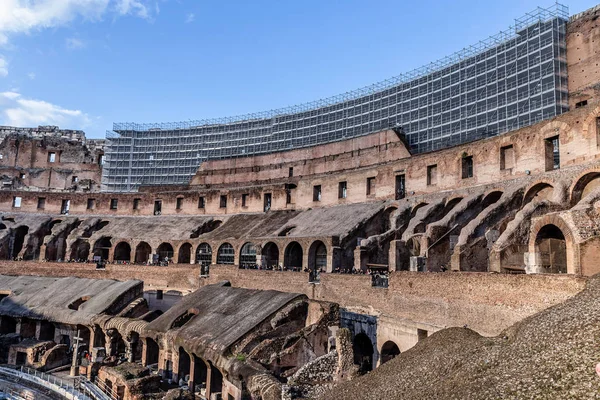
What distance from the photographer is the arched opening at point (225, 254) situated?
3450 cm

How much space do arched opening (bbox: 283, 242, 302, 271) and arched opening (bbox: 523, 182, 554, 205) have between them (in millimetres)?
14258

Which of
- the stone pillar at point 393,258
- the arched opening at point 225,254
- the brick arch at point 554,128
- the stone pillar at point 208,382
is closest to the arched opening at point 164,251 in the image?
the arched opening at point 225,254

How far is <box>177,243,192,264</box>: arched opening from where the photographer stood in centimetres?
3788

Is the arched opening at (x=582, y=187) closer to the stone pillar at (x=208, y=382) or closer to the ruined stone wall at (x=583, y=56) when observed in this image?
the ruined stone wall at (x=583, y=56)

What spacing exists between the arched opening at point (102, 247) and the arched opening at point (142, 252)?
8.39 feet

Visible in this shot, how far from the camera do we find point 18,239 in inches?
1732

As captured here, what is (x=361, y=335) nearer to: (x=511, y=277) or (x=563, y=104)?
(x=511, y=277)

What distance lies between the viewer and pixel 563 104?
2802 centimetres

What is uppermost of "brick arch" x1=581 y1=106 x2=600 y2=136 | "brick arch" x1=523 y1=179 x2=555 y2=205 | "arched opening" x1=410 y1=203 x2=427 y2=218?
"brick arch" x1=581 y1=106 x2=600 y2=136

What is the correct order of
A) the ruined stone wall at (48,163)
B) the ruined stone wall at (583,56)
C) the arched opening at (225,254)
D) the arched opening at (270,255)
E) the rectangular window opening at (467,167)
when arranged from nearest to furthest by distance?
the rectangular window opening at (467,167)
the ruined stone wall at (583,56)
the arched opening at (270,255)
the arched opening at (225,254)
the ruined stone wall at (48,163)

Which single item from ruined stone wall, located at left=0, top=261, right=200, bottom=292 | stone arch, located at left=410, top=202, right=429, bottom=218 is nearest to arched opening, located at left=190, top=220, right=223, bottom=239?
ruined stone wall, located at left=0, top=261, right=200, bottom=292

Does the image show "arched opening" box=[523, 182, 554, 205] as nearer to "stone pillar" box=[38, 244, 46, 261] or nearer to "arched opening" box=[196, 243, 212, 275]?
"arched opening" box=[196, 243, 212, 275]

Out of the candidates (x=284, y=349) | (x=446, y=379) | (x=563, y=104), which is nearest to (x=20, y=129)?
(x=284, y=349)

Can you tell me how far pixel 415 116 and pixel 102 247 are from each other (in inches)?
1115
